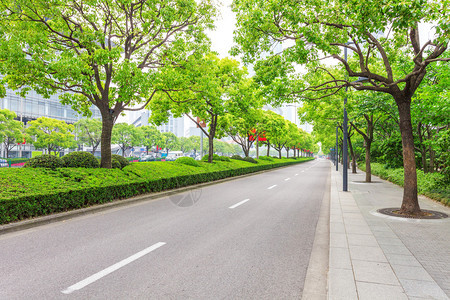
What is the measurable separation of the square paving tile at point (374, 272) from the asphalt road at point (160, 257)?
804 mm

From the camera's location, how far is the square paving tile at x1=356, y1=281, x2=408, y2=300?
132 inches

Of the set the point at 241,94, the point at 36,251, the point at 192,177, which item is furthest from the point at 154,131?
the point at 36,251

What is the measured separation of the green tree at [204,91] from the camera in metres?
13.2

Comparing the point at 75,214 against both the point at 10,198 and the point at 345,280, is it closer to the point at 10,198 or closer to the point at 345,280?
the point at 10,198

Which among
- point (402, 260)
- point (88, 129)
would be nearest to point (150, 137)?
point (88, 129)

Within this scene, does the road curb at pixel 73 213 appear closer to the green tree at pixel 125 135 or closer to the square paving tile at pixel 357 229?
the square paving tile at pixel 357 229

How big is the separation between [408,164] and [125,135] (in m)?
54.7

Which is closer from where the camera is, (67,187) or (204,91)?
(67,187)

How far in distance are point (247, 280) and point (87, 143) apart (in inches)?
2105

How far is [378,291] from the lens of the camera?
11.5 ft

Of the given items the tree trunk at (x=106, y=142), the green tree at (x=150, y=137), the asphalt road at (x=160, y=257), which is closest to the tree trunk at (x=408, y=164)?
the asphalt road at (x=160, y=257)

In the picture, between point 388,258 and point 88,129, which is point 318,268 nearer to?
point 388,258

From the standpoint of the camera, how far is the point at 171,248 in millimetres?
5234

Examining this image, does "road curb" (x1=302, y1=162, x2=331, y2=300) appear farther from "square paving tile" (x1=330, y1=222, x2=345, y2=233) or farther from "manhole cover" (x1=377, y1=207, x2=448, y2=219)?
"manhole cover" (x1=377, y1=207, x2=448, y2=219)
